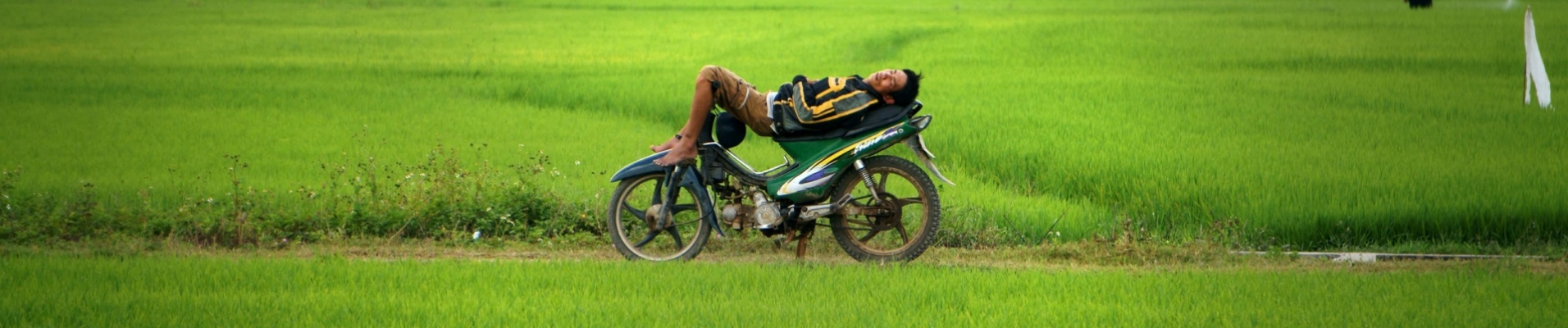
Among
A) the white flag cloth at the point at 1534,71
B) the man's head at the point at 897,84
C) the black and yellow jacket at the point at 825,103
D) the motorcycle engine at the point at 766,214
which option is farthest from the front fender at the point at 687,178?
the white flag cloth at the point at 1534,71

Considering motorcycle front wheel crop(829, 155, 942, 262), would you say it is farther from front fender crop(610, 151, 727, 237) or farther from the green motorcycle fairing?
front fender crop(610, 151, 727, 237)

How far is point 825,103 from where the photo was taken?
5695mm

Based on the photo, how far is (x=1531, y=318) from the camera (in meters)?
4.70

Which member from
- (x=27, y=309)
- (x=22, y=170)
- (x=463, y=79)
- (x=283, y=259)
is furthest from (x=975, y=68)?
(x=27, y=309)

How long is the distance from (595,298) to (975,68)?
432 inches

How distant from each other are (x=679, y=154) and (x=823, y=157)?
573mm

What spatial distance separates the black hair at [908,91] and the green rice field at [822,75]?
68cm

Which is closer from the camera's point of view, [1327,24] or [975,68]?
[975,68]

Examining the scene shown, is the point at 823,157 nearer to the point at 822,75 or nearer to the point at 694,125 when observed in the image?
the point at 694,125

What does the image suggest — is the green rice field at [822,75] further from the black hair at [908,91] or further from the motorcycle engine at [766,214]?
the black hair at [908,91]

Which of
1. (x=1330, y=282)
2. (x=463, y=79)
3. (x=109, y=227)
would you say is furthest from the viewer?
(x=463, y=79)

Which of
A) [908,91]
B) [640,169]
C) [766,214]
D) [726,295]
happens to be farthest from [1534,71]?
[726,295]

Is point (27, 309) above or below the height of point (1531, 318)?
above

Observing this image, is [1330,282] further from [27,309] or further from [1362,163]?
[27,309]
